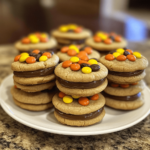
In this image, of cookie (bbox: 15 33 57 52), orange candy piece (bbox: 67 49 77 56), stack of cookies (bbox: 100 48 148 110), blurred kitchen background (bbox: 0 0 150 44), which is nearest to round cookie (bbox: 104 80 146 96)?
stack of cookies (bbox: 100 48 148 110)

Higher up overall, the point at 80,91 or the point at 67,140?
the point at 80,91

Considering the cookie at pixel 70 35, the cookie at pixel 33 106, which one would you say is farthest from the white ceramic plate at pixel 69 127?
the cookie at pixel 70 35

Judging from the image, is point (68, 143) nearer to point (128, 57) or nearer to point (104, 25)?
point (128, 57)

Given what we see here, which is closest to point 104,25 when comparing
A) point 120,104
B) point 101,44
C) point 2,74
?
point 101,44

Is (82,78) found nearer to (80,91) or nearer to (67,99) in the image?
(80,91)

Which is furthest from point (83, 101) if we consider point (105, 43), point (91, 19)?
point (91, 19)

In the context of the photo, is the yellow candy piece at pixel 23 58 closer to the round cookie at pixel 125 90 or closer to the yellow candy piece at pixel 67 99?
the yellow candy piece at pixel 67 99
